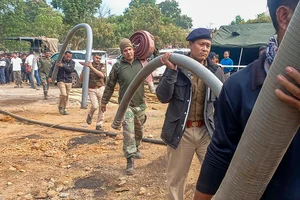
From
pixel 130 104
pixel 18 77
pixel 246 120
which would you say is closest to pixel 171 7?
pixel 18 77

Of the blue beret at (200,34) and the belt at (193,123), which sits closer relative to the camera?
the blue beret at (200,34)

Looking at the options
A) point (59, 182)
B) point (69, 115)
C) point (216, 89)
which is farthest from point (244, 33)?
point (216, 89)

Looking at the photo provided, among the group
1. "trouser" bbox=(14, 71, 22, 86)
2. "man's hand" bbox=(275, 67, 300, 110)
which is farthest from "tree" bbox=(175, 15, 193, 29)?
"man's hand" bbox=(275, 67, 300, 110)

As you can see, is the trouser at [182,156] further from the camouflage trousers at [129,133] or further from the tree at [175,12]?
the tree at [175,12]

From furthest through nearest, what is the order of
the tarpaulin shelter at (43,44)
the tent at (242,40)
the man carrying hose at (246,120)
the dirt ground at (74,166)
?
the tarpaulin shelter at (43,44), the tent at (242,40), the dirt ground at (74,166), the man carrying hose at (246,120)

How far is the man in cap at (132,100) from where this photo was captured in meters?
4.98

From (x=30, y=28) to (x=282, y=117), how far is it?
30615 mm

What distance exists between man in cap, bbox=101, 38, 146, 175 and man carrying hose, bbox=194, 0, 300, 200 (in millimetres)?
3382

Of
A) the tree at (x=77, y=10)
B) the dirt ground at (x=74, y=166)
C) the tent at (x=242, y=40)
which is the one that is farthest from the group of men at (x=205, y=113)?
the tree at (x=77, y=10)

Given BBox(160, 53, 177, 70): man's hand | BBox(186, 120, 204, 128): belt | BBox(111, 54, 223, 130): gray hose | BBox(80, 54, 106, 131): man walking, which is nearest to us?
BBox(111, 54, 223, 130): gray hose

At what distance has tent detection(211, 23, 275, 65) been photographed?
47.6 feet

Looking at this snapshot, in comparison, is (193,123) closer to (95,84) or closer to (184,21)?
(95,84)

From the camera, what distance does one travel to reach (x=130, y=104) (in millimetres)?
5129

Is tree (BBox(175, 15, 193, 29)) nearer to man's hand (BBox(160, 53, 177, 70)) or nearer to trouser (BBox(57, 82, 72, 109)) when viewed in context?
trouser (BBox(57, 82, 72, 109))
